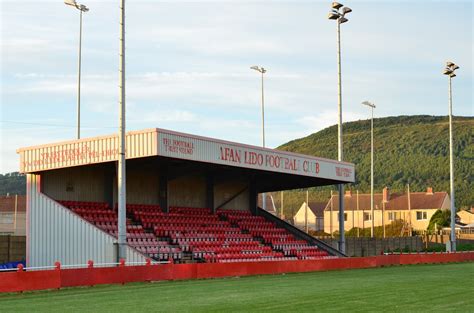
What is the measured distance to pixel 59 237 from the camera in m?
36.8

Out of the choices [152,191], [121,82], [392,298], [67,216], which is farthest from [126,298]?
[152,191]

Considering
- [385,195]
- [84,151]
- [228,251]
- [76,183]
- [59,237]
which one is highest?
[385,195]

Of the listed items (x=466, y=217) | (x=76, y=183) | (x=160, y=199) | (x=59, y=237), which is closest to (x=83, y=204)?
(x=76, y=183)

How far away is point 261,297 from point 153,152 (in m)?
13.7

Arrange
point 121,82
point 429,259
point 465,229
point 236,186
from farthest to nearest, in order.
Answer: point 465,229 < point 236,186 < point 429,259 < point 121,82

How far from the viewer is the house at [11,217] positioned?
2773 inches

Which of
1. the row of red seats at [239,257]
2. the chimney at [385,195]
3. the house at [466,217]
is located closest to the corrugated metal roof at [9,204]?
the row of red seats at [239,257]

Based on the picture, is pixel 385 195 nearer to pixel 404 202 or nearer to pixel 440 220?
pixel 404 202

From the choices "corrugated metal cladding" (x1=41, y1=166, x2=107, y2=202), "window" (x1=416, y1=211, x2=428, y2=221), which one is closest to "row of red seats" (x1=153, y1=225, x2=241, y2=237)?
"corrugated metal cladding" (x1=41, y1=166, x2=107, y2=202)

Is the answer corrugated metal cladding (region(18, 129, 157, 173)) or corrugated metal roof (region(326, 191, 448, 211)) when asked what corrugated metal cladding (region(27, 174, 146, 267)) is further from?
corrugated metal roof (region(326, 191, 448, 211))

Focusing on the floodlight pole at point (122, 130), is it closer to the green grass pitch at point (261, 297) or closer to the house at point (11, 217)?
the green grass pitch at point (261, 297)

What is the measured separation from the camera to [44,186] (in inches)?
1496

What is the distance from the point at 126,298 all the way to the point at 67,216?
51.7 feet

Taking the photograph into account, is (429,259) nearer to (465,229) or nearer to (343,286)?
(343,286)
